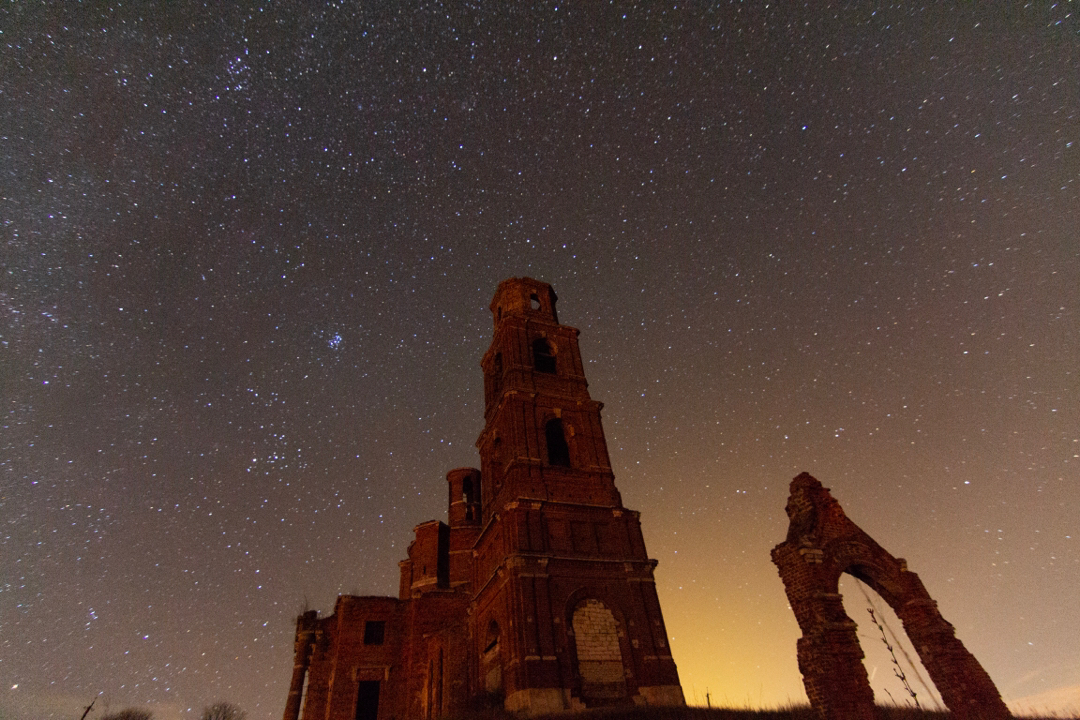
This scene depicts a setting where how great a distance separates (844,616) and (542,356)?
19176 millimetres

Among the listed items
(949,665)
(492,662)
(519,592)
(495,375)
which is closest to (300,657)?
→ (492,662)

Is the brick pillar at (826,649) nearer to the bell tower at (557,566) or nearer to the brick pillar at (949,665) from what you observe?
the brick pillar at (949,665)

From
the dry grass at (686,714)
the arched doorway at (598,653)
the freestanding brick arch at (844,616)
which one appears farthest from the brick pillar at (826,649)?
the arched doorway at (598,653)

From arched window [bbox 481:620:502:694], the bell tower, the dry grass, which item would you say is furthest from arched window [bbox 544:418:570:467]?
the dry grass

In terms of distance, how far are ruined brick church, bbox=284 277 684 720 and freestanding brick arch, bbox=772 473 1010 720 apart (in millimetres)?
8948

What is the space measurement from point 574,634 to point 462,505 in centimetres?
1267

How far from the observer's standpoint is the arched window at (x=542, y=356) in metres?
28.4

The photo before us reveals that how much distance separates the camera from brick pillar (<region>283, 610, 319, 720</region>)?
88.3 feet

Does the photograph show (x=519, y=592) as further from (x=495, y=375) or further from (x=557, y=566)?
(x=495, y=375)

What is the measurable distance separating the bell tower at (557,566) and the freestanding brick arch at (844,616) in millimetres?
8902

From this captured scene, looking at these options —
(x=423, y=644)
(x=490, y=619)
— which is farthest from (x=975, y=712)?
(x=423, y=644)

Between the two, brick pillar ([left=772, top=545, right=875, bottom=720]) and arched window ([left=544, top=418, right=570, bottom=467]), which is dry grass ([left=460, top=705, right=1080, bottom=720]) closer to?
brick pillar ([left=772, top=545, right=875, bottom=720])

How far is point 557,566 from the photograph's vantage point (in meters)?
20.3

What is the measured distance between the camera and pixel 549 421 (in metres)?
25.7
